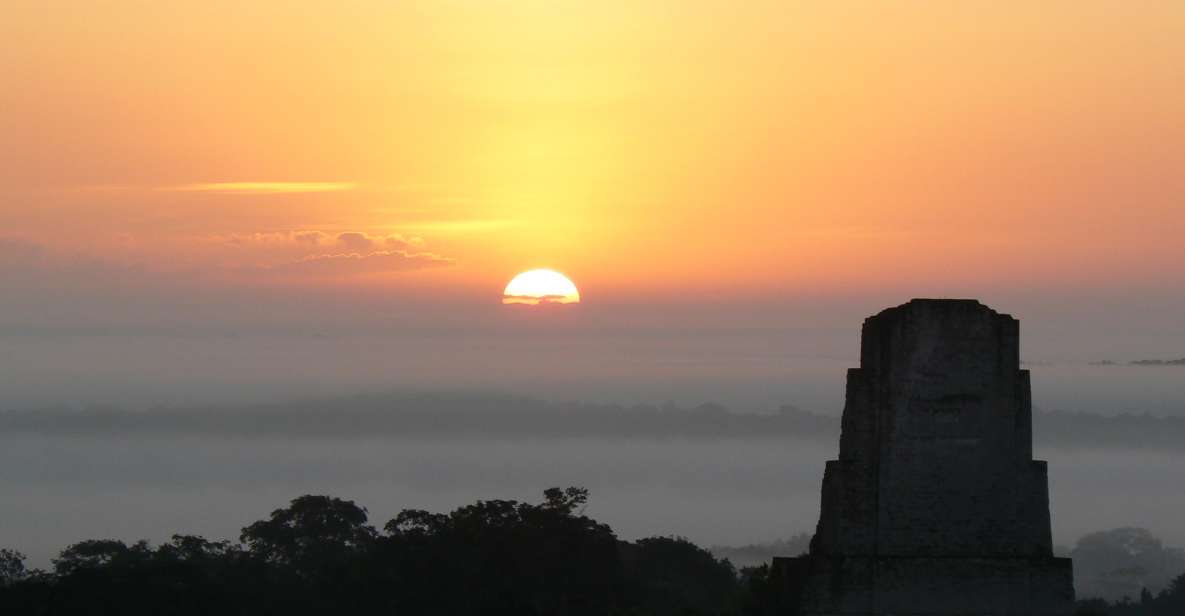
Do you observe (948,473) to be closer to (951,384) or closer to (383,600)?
(951,384)

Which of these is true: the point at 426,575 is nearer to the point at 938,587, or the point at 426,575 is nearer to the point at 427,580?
the point at 427,580

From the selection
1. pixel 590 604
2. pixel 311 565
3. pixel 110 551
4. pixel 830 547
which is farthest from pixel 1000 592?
pixel 110 551

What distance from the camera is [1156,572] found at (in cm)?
10619

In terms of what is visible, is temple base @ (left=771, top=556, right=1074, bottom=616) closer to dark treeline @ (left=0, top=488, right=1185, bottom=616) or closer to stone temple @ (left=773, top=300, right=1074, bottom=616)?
stone temple @ (left=773, top=300, right=1074, bottom=616)

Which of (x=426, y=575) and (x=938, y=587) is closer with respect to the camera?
(x=938, y=587)

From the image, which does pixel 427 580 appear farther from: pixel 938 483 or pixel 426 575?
pixel 938 483

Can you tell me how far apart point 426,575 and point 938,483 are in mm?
37725

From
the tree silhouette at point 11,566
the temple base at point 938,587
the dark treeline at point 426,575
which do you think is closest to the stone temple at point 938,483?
the temple base at point 938,587

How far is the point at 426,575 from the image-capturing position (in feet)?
171

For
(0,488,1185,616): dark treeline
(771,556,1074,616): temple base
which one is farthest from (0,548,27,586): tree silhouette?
(771,556,1074,616): temple base

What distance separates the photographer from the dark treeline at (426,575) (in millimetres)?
44094

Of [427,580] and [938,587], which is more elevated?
[427,580]

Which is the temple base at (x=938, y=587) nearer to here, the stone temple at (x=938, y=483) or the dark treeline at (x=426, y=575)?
the stone temple at (x=938, y=483)

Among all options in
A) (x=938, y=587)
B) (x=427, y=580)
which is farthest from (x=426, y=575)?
(x=938, y=587)
